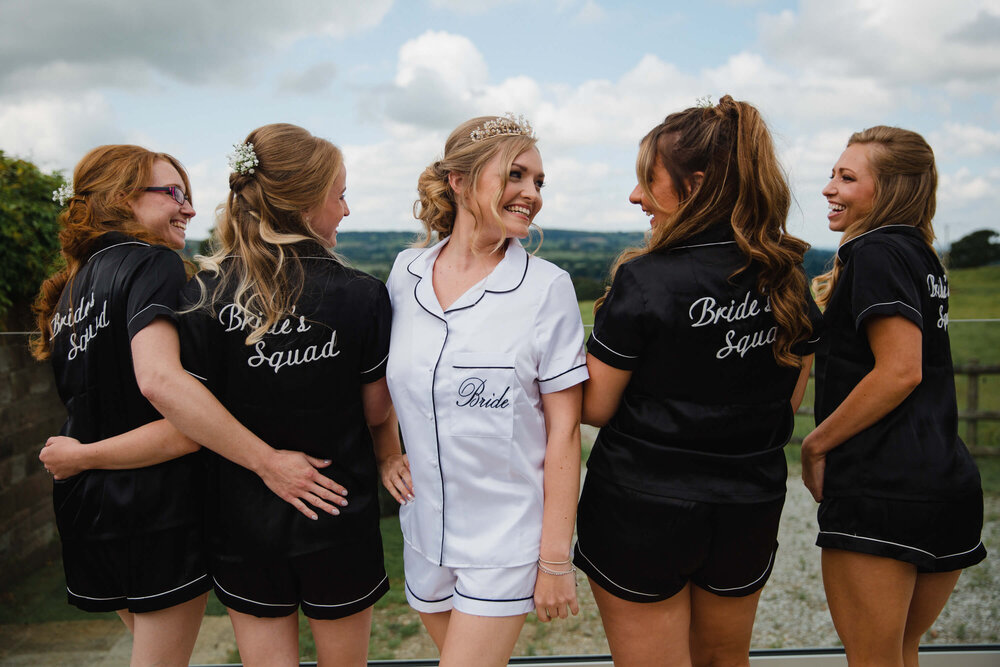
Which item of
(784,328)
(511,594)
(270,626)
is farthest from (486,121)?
(270,626)

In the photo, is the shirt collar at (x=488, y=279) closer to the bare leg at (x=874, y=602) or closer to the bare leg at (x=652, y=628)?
the bare leg at (x=652, y=628)

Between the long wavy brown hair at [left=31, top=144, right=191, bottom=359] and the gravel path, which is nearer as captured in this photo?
the long wavy brown hair at [left=31, top=144, right=191, bottom=359]

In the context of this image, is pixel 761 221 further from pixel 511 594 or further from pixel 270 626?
pixel 270 626

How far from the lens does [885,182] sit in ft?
6.52

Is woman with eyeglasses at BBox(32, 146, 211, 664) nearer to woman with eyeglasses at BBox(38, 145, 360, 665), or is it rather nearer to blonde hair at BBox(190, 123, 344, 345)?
woman with eyeglasses at BBox(38, 145, 360, 665)

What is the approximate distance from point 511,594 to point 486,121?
115 cm

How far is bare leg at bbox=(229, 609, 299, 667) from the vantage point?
1.75 metres

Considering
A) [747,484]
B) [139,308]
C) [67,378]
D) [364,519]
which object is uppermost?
[139,308]

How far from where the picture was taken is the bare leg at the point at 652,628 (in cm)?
171

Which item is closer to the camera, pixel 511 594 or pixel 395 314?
pixel 511 594

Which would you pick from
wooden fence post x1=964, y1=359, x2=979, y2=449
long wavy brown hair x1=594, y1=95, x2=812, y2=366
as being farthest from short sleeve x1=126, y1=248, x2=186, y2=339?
wooden fence post x1=964, y1=359, x2=979, y2=449

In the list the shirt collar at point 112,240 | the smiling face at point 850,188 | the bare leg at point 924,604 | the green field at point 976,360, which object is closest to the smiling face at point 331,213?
the shirt collar at point 112,240

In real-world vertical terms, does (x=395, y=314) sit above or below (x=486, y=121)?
below

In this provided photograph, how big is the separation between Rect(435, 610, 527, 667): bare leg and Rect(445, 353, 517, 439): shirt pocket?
43cm
